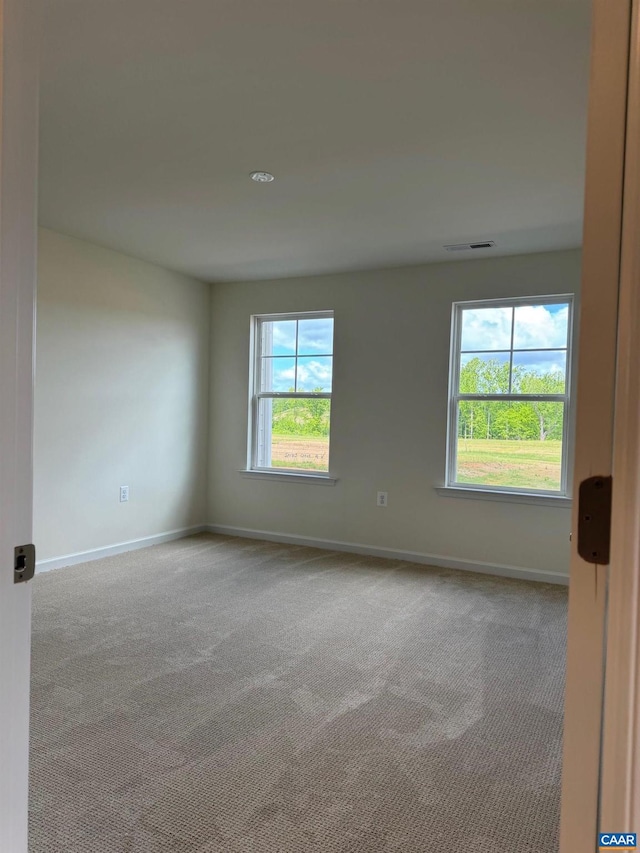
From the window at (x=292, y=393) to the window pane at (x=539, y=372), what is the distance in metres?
1.62

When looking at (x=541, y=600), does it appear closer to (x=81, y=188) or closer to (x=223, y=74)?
(x=223, y=74)

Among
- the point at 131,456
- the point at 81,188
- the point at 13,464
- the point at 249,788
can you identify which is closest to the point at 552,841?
the point at 249,788

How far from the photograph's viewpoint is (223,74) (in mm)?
2064

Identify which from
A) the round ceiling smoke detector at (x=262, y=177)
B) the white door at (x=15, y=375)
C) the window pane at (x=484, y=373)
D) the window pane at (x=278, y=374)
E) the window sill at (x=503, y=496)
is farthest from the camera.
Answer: the window pane at (x=278, y=374)

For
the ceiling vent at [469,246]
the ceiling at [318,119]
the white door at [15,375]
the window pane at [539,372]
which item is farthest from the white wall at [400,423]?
the white door at [15,375]

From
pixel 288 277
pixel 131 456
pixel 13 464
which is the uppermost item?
pixel 288 277

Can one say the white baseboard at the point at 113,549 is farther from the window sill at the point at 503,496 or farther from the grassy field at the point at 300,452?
the window sill at the point at 503,496

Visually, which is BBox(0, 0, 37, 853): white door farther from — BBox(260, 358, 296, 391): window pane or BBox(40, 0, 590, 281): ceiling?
BBox(260, 358, 296, 391): window pane

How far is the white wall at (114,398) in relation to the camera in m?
4.07

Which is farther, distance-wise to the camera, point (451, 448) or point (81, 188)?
point (451, 448)

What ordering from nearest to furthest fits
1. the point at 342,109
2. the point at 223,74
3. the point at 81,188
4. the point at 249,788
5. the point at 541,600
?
the point at 249,788 < the point at 223,74 < the point at 342,109 < the point at 81,188 < the point at 541,600

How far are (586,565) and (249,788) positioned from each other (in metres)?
1.61

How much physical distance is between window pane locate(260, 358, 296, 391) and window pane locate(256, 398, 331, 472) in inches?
5.4

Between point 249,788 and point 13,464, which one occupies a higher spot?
point 13,464
